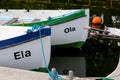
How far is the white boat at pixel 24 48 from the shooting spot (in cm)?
845

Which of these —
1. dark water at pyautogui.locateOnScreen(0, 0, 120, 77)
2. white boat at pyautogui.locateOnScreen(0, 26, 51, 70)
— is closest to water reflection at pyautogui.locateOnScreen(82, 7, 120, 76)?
dark water at pyautogui.locateOnScreen(0, 0, 120, 77)

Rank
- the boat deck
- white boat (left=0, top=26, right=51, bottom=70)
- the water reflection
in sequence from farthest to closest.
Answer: the water reflection
white boat (left=0, top=26, right=51, bottom=70)
the boat deck

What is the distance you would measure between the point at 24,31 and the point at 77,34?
3.61 metres

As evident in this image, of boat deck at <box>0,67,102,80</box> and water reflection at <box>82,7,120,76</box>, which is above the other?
boat deck at <box>0,67,102,80</box>

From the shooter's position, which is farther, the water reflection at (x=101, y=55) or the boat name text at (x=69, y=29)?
the boat name text at (x=69, y=29)

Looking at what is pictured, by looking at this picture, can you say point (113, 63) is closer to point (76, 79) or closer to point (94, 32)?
point (94, 32)

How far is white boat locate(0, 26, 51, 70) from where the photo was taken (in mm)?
8445

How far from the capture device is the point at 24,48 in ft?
28.4

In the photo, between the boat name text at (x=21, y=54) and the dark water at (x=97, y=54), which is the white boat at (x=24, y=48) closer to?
→ the boat name text at (x=21, y=54)

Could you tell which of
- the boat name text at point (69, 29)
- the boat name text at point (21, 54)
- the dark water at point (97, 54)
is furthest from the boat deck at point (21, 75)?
the boat name text at point (69, 29)

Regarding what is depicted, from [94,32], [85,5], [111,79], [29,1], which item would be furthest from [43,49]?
[29,1]

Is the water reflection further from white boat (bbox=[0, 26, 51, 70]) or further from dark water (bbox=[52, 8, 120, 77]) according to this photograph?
white boat (bbox=[0, 26, 51, 70])

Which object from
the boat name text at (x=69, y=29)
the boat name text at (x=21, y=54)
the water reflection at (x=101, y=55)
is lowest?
the water reflection at (x=101, y=55)

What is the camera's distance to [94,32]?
9.54 metres
